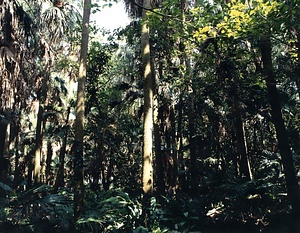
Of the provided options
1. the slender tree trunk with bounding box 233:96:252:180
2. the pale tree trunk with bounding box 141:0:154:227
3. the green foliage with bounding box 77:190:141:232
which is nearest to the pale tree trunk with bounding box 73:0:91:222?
the green foliage with bounding box 77:190:141:232

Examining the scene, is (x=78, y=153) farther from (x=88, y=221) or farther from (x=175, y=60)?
(x=175, y=60)

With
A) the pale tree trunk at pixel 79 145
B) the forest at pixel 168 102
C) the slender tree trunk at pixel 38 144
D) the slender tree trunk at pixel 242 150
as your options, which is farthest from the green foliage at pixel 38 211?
the slender tree trunk at pixel 242 150

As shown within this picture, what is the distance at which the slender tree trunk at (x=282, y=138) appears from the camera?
31.4 feet

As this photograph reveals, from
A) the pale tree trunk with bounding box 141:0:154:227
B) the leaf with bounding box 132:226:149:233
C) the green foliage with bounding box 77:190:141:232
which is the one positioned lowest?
the leaf with bounding box 132:226:149:233

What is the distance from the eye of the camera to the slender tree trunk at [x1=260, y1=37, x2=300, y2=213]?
9.57m

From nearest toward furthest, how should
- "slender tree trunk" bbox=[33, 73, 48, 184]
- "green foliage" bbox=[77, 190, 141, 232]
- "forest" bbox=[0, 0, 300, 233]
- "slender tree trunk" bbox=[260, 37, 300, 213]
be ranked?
"green foliage" bbox=[77, 190, 141, 232] < "forest" bbox=[0, 0, 300, 233] < "slender tree trunk" bbox=[260, 37, 300, 213] < "slender tree trunk" bbox=[33, 73, 48, 184]

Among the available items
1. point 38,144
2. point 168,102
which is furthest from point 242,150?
point 38,144

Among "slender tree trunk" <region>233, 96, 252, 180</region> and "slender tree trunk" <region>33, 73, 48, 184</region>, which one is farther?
"slender tree trunk" <region>33, 73, 48, 184</region>

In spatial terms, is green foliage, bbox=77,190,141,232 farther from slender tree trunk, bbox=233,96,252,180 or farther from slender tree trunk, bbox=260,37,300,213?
slender tree trunk, bbox=233,96,252,180

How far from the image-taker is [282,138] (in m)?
10.2

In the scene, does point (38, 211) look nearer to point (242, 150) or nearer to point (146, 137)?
point (146, 137)

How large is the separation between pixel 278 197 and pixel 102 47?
11747mm

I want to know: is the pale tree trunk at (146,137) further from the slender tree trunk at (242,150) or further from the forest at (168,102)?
the slender tree trunk at (242,150)

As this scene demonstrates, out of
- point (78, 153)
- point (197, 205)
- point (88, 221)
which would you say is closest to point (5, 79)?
point (78, 153)
